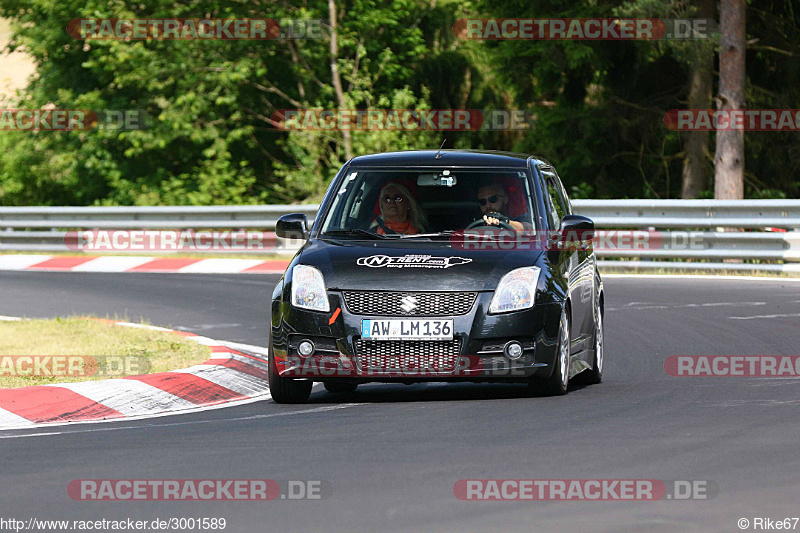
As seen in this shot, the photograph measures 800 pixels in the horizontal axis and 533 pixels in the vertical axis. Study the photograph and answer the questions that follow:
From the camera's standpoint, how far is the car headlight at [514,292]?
32.6 ft

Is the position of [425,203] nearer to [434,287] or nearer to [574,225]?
[574,225]

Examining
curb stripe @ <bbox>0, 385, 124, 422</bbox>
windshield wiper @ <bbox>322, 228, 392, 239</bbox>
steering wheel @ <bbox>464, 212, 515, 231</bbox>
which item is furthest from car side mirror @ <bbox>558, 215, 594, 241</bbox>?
curb stripe @ <bbox>0, 385, 124, 422</bbox>

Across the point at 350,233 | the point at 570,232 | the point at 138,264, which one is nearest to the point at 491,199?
the point at 570,232

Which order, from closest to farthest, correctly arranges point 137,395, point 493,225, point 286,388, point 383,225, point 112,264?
point 286,388, point 137,395, point 493,225, point 383,225, point 112,264

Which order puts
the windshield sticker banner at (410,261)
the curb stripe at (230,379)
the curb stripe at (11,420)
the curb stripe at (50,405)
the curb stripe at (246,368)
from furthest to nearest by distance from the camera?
the curb stripe at (246,368) → the curb stripe at (230,379) → the windshield sticker banner at (410,261) → the curb stripe at (50,405) → the curb stripe at (11,420)

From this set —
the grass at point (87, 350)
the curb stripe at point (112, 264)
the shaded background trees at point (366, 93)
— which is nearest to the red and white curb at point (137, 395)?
the grass at point (87, 350)

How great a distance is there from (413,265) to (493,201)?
52.5 inches

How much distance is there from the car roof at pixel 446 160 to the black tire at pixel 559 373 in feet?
4.66

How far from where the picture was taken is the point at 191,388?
11070 millimetres

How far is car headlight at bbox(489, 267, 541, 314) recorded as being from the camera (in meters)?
9.95

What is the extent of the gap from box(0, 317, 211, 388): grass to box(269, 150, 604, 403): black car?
172 centimetres

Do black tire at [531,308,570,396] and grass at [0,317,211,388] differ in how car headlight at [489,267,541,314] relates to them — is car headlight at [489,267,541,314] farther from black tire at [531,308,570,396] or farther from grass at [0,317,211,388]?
grass at [0,317,211,388]

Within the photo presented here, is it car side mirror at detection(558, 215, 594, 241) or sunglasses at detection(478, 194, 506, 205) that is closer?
car side mirror at detection(558, 215, 594, 241)

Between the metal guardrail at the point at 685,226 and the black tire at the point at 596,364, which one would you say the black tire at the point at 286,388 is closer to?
the black tire at the point at 596,364
